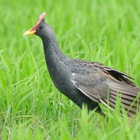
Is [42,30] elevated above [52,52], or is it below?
above

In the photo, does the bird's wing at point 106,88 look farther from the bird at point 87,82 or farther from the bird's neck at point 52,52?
the bird's neck at point 52,52

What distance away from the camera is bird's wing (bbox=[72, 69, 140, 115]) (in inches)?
213

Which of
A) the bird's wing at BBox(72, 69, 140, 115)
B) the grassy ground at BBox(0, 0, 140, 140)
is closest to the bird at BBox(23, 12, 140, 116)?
the bird's wing at BBox(72, 69, 140, 115)

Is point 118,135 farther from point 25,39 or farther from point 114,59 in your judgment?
point 25,39

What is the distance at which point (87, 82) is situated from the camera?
18.2ft

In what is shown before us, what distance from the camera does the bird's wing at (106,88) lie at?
5.41m

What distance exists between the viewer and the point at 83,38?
8.24 meters

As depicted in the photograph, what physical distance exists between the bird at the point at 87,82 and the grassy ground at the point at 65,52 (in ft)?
0.67

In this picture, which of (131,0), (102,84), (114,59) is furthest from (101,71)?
(131,0)

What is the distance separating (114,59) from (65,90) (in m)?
1.90

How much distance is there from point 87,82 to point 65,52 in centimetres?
227

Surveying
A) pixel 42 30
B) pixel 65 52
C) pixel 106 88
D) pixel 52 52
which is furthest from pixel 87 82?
pixel 65 52

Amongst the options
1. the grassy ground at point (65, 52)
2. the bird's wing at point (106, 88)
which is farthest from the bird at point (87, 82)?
the grassy ground at point (65, 52)

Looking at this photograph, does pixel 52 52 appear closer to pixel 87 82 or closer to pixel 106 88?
pixel 87 82
